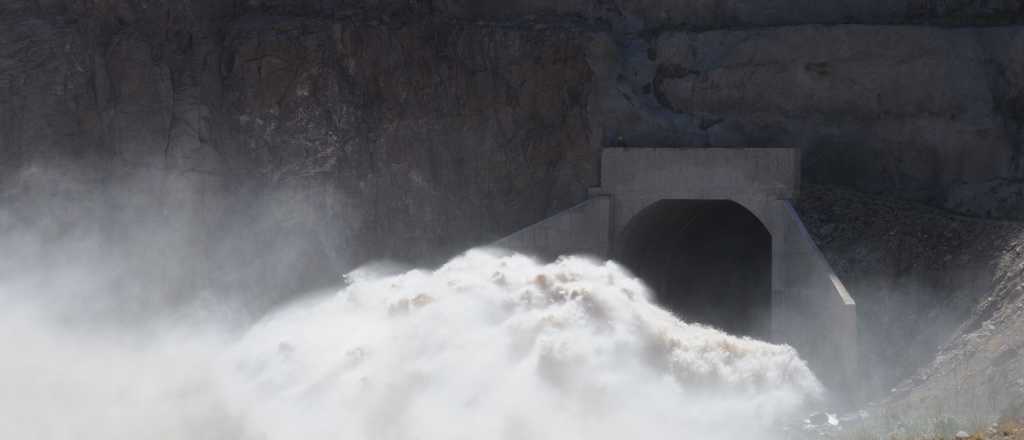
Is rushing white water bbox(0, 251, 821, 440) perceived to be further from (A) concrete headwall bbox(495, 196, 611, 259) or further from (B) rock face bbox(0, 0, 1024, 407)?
(B) rock face bbox(0, 0, 1024, 407)

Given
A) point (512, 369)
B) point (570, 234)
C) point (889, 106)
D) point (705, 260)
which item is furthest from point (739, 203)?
point (512, 369)

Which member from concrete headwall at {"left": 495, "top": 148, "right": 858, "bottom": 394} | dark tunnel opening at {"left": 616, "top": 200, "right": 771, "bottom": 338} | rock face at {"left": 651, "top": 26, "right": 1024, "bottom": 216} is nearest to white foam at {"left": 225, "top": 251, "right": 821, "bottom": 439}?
concrete headwall at {"left": 495, "top": 148, "right": 858, "bottom": 394}

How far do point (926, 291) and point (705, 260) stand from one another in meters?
9.36

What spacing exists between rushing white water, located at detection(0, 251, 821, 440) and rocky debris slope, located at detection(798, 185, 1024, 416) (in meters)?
2.09

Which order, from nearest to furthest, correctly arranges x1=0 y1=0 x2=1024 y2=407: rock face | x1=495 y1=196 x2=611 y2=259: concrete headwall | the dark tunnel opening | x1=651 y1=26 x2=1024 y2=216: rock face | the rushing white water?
1. the rushing white water
2. x1=495 y1=196 x2=611 y2=259: concrete headwall
3. x1=651 y1=26 x2=1024 y2=216: rock face
4. the dark tunnel opening
5. x1=0 y1=0 x2=1024 y2=407: rock face

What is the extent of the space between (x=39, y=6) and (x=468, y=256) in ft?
41.6

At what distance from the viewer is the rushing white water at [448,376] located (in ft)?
82.5

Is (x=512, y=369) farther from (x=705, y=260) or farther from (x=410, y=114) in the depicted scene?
(x=705, y=260)

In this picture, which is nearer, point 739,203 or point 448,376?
point 448,376

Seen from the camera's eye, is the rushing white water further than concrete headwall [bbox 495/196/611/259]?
No

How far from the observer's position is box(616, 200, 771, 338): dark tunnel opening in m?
34.1

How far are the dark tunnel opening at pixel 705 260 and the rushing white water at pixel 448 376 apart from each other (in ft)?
12.5

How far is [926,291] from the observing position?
28.5 meters

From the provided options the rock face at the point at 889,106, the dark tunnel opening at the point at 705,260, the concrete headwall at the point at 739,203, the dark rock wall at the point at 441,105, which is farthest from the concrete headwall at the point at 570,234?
the rock face at the point at 889,106
